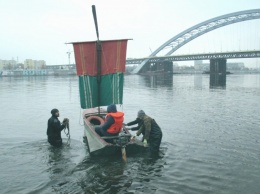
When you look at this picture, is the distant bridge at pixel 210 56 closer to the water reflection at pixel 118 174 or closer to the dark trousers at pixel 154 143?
the dark trousers at pixel 154 143

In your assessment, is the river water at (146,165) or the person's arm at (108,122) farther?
the person's arm at (108,122)

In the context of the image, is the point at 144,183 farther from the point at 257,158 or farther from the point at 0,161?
the point at 0,161

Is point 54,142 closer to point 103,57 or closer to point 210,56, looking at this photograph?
point 103,57

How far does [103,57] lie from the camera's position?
14445 millimetres

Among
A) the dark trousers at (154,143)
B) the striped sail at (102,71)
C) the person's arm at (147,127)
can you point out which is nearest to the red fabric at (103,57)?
the striped sail at (102,71)

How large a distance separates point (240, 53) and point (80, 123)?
11180 centimetres

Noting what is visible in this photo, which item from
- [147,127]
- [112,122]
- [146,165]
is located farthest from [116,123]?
[146,165]

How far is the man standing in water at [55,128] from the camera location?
11750 millimetres

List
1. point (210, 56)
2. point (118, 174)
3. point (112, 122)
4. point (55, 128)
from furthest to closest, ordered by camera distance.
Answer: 1. point (210, 56)
2. point (55, 128)
3. point (112, 122)
4. point (118, 174)

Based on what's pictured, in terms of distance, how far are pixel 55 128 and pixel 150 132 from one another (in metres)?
3.97

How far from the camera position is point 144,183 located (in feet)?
28.7

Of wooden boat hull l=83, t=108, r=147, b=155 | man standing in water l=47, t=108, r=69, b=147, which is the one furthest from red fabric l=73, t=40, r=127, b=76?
wooden boat hull l=83, t=108, r=147, b=155

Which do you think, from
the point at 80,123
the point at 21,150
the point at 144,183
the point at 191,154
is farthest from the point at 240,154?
the point at 80,123

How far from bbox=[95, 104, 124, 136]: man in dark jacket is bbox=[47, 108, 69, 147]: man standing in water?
1799mm
